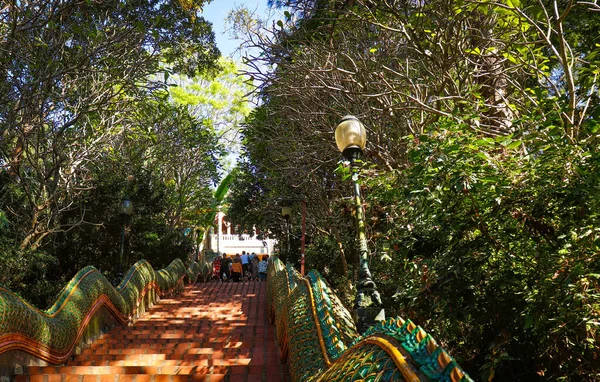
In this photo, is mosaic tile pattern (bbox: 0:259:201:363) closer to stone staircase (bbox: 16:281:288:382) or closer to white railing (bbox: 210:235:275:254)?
stone staircase (bbox: 16:281:288:382)

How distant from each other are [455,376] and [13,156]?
10.1 meters

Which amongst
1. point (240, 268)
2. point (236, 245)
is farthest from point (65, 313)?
point (236, 245)

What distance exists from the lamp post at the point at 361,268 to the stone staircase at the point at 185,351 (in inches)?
36.4

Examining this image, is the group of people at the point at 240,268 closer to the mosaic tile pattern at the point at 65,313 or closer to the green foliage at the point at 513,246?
the mosaic tile pattern at the point at 65,313

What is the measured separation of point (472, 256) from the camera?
4305 mm

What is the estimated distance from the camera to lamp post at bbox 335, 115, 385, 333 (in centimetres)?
457

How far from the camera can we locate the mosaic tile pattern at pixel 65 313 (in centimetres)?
504

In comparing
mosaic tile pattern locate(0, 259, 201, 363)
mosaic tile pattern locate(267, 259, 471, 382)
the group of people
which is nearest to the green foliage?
mosaic tile pattern locate(267, 259, 471, 382)

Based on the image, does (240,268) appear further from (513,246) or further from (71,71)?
(513,246)

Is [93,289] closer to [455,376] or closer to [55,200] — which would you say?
[55,200]

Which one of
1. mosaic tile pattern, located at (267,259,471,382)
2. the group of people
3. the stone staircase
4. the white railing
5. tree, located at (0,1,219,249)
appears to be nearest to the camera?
mosaic tile pattern, located at (267,259,471,382)

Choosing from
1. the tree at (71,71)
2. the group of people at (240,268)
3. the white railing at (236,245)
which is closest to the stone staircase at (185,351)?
the tree at (71,71)

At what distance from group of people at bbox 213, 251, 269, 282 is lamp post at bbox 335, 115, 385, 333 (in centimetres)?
1677

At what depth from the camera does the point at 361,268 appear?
16.1 feet
